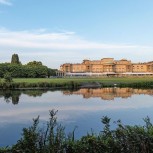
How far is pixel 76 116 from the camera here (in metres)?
26.7

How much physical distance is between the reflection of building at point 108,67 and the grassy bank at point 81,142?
155m

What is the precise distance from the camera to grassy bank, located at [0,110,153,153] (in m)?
6.63

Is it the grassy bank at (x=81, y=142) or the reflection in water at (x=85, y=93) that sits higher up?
the grassy bank at (x=81, y=142)

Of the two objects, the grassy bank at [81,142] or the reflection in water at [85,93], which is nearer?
the grassy bank at [81,142]

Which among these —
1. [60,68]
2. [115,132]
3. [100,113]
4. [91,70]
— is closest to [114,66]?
[91,70]

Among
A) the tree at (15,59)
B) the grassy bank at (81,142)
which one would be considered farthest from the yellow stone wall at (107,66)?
the grassy bank at (81,142)

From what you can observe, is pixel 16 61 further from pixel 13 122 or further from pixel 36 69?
pixel 13 122

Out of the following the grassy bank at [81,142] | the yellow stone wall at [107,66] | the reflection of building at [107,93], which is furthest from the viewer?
the yellow stone wall at [107,66]

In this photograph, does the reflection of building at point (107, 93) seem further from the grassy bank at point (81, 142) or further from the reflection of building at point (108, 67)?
the reflection of building at point (108, 67)

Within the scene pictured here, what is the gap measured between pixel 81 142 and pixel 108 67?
6202 inches

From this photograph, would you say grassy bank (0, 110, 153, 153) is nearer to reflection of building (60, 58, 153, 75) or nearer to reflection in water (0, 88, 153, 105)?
reflection in water (0, 88, 153, 105)

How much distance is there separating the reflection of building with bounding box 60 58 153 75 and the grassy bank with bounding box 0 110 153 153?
155 m

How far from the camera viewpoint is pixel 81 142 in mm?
7387

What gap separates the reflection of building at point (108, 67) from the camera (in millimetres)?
164000
